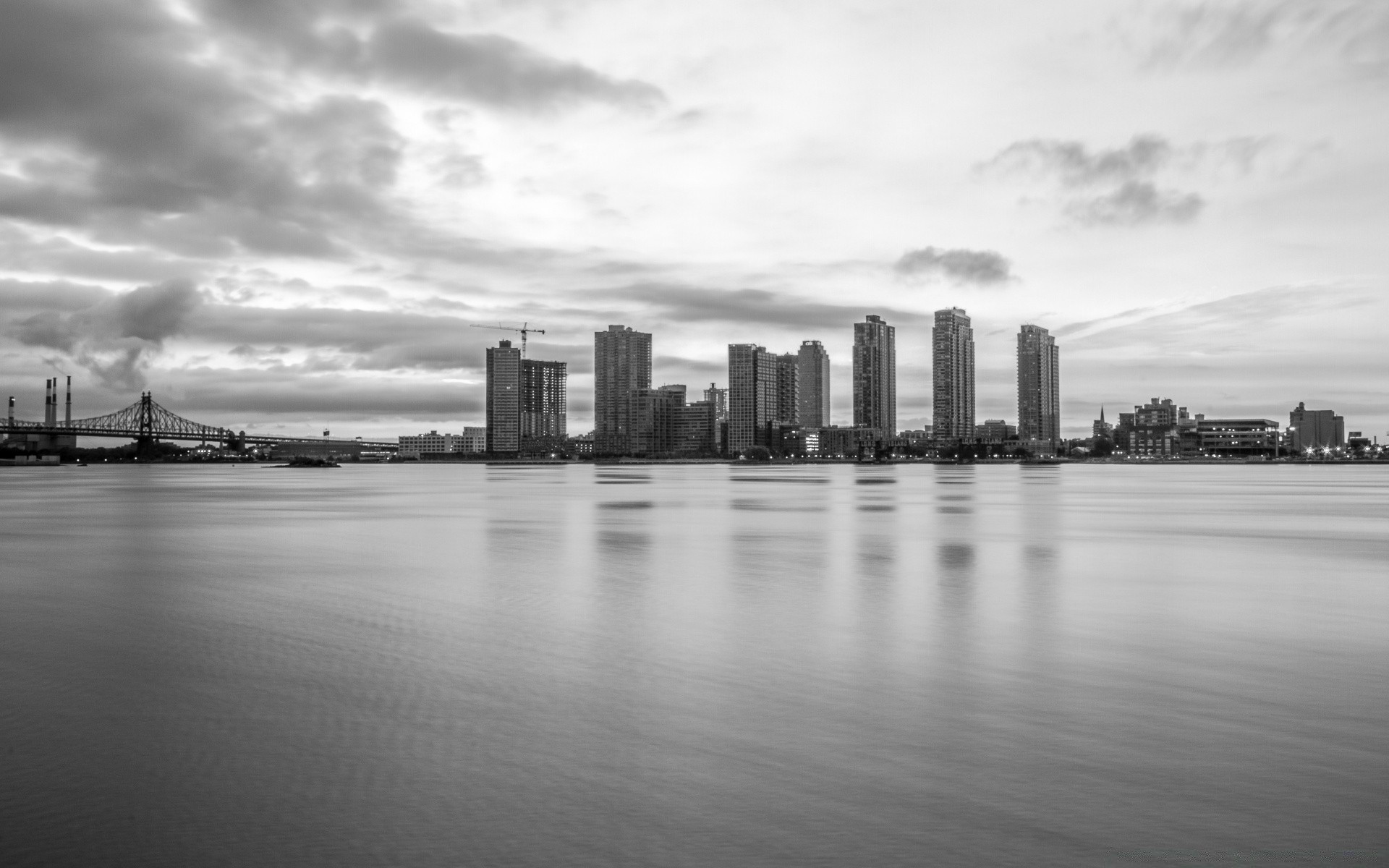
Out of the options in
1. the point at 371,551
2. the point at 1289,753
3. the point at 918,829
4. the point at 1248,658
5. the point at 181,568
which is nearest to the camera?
the point at 918,829

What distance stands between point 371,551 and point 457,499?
3286 centimetres

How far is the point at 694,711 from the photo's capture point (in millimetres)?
9867

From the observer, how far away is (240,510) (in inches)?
1827

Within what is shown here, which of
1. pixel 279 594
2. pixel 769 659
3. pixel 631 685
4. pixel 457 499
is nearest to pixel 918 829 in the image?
pixel 631 685

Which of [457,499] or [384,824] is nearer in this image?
[384,824]

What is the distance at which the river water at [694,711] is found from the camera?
6520mm

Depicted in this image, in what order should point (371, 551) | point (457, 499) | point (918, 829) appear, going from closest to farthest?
point (918, 829) < point (371, 551) < point (457, 499)

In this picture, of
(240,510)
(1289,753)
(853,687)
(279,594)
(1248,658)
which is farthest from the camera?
(240,510)

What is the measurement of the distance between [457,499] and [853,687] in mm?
50746

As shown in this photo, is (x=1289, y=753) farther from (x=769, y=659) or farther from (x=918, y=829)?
(x=769, y=659)

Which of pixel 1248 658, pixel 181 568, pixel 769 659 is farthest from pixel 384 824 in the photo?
pixel 181 568

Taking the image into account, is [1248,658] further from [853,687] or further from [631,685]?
[631,685]

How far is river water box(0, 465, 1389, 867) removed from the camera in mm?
6520

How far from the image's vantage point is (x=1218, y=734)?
880 centimetres
